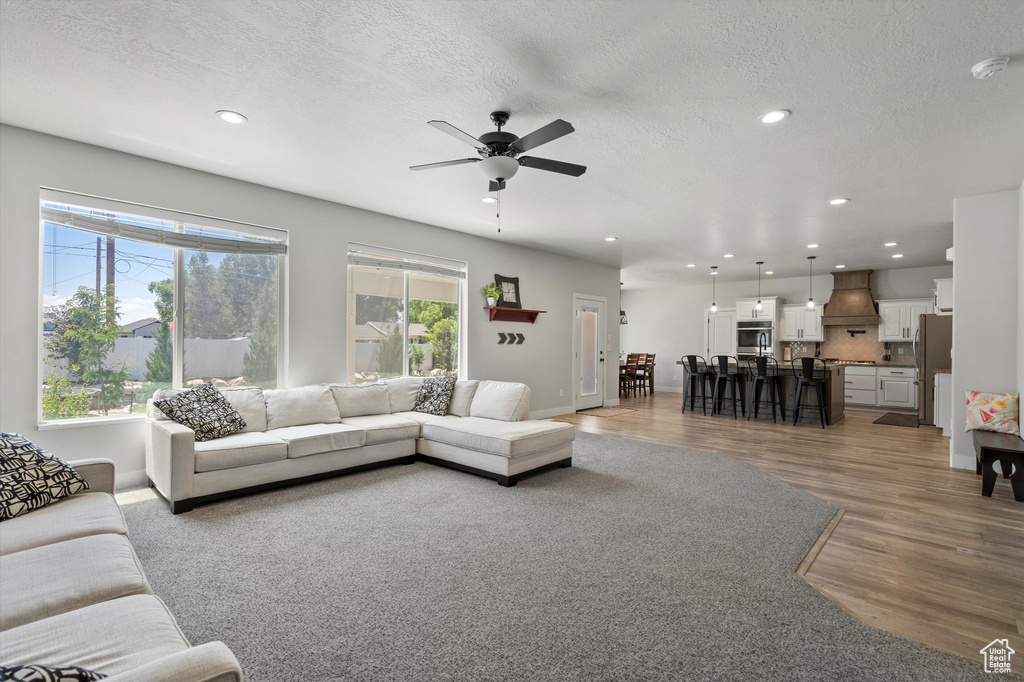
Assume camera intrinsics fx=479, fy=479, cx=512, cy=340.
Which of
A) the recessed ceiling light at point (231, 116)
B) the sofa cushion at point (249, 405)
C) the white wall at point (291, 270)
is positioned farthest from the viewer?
the sofa cushion at point (249, 405)

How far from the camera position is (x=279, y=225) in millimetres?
4844

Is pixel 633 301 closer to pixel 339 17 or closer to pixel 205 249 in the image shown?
pixel 205 249

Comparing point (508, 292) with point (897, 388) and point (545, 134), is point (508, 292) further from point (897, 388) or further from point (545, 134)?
point (897, 388)

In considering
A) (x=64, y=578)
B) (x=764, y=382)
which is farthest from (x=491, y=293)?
(x=64, y=578)

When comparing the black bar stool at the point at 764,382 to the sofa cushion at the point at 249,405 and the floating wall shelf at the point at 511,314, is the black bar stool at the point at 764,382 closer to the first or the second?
the floating wall shelf at the point at 511,314

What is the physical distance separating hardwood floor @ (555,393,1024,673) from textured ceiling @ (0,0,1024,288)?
8.74 ft

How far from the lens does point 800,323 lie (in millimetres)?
10102

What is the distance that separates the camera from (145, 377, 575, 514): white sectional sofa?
3.50m

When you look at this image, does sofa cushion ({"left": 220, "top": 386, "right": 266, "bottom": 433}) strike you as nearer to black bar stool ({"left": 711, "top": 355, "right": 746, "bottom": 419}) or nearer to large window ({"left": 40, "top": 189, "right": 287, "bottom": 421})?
large window ({"left": 40, "top": 189, "right": 287, "bottom": 421})

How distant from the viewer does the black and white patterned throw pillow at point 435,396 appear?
5.27 metres

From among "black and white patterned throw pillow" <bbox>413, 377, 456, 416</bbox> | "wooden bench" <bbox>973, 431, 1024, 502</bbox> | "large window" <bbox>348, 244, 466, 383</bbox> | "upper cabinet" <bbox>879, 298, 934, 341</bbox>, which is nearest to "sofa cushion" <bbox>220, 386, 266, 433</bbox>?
"large window" <bbox>348, 244, 466, 383</bbox>

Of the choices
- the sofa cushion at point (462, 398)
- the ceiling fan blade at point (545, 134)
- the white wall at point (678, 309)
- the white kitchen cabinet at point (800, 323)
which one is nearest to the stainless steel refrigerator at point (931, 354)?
the white kitchen cabinet at point (800, 323)

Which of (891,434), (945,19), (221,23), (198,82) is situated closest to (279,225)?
(198,82)

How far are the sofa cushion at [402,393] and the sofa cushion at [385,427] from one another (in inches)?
13.9
